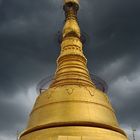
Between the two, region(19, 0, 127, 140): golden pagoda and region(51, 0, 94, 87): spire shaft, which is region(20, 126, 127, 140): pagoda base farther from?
region(51, 0, 94, 87): spire shaft

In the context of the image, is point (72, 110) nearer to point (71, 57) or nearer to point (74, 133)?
point (74, 133)

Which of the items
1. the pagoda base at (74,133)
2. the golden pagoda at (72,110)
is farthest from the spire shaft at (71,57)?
the pagoda base at (74,133)

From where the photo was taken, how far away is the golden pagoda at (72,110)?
12641mm

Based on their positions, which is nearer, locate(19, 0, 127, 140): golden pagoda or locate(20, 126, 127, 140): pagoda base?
locate(20, 126, 127, 140): pagoda base

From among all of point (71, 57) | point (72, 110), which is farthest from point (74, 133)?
point (71, 57)

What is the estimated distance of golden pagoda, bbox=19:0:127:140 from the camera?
1264 cm

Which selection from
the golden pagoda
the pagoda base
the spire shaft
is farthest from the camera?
the spire shaft

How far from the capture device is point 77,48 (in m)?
16.7

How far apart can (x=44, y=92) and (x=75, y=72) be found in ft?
5.58

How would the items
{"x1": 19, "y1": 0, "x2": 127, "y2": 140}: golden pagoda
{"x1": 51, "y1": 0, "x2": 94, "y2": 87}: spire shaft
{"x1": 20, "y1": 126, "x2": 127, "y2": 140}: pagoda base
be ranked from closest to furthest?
{"x1": 20, "y1": 126, "x2": 127, "y2": 140}: pagoda base
{"x1": 19, "y1": 0, "x2": 127, "y2": 140}: golden pagoda
{"x1": 51, "y1": 0, "x2": 94, "y2": 87}: spire shaft

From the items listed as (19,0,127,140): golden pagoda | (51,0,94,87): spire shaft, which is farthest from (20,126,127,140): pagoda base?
(51,0,94,87): spire shaft

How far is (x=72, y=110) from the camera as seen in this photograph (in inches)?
520

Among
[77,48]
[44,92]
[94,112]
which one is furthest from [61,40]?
[94,112]

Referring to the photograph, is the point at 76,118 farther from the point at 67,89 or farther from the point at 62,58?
the point at 62,58
